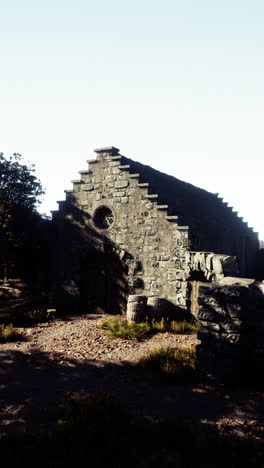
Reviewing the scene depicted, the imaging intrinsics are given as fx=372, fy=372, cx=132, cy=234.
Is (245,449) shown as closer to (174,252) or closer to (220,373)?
(220,373)

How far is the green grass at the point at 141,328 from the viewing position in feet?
38.9

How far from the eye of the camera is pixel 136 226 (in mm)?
15625

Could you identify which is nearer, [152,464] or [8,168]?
[152,464]

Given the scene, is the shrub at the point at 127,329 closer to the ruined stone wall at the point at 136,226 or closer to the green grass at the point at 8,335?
the ruined stone wall at the point at 136,226

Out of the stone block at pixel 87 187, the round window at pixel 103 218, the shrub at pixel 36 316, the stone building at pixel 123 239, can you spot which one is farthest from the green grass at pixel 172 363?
the stone block at pixel 87 187

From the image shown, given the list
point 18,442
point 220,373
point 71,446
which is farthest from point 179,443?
point 220,373

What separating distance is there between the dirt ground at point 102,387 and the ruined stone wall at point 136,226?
334 cm

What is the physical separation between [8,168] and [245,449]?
15.6 m

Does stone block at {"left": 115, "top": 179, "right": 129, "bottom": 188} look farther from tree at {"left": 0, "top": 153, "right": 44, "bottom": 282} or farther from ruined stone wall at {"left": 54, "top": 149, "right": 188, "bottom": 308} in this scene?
tree at {"left": 0, "top": 153, "right": 44, "bottom": 282}

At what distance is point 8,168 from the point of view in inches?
685

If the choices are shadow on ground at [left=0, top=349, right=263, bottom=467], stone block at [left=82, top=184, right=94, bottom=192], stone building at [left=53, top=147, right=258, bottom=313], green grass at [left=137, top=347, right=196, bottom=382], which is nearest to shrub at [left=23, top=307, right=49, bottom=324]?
stone building at [left=53, top=147, right=258, bottom=313]

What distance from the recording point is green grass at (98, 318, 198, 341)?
1187cm

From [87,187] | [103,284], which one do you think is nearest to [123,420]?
[103,284]

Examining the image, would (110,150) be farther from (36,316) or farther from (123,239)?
(36,316)
